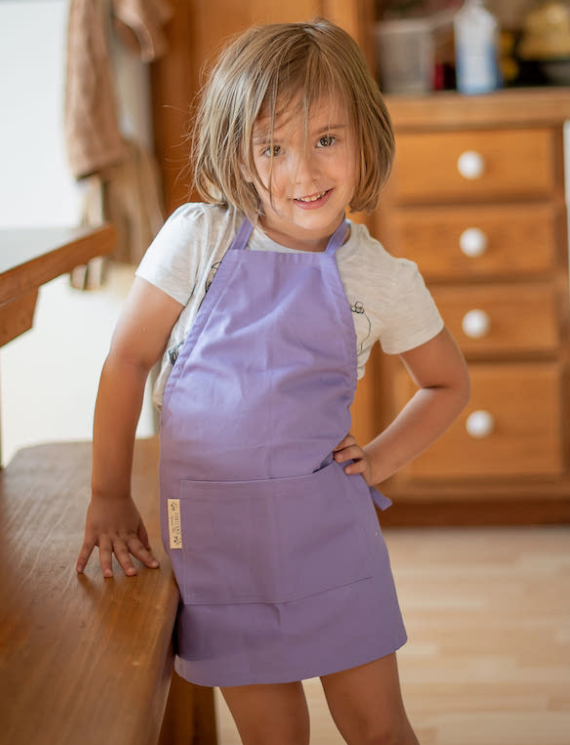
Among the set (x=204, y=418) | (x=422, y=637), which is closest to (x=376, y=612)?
(x=204, y=418)

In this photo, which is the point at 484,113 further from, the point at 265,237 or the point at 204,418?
the point at 204,418

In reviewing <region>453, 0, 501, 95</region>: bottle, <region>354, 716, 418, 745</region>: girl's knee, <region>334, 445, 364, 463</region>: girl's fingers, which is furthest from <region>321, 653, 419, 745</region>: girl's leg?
<region>453, 0, 501, 95</region>: bottle

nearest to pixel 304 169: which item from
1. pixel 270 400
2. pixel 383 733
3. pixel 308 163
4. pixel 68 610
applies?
pixel 308 163

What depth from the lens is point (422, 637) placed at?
193 centimetres

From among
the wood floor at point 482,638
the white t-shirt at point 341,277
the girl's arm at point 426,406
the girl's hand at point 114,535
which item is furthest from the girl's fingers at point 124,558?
the wood floor at point 482,638

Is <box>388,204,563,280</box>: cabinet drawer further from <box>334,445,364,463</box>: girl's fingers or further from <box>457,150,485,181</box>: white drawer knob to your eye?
<box>334,445,364,463</box>: girl's fingers

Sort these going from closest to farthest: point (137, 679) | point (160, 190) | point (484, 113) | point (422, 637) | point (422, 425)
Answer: point (137, 679) < point (422, 425) < point (422, 637) < point (484, 113) < point (160, 190)

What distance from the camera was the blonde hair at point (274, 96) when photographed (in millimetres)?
953

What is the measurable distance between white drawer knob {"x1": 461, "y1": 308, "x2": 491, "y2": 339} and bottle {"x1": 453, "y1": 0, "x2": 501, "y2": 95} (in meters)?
0.52

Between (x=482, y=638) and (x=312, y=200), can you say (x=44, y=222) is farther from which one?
(x=312, y=200)

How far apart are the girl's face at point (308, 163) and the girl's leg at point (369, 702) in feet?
1.49

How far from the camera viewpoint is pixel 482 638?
6.27ft

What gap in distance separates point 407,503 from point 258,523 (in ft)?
5.26

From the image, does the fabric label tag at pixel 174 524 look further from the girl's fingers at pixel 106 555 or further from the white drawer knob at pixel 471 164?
the white drawer knob at pixel 471 164
